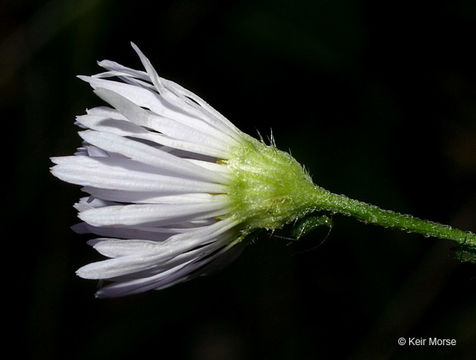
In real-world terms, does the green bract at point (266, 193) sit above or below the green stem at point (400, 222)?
above

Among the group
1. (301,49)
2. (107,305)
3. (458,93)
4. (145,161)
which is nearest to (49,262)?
(107,305)

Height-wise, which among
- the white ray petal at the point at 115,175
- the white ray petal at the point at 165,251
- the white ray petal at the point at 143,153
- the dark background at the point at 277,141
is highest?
the dark background at the point at 277,141

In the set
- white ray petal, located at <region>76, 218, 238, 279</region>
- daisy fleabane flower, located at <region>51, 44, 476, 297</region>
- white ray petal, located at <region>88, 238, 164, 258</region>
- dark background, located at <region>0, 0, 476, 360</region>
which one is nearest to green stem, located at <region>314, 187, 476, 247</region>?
daisy fleabane flower, located at <region>51, 44, 476, 297</region>

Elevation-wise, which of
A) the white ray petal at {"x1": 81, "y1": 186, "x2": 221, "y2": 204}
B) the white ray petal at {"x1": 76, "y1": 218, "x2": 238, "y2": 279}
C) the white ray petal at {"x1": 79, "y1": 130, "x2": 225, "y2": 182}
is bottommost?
the white ray petal at {"x1": 76, "y1": 218, "x2": 238, "y2": 279}

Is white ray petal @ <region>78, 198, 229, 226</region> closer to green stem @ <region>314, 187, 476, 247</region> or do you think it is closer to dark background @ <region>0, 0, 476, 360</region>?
green stem @ <region>314, 187, 476, 247</region>

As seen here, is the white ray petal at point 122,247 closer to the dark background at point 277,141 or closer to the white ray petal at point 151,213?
the white ray petal at point 151,213

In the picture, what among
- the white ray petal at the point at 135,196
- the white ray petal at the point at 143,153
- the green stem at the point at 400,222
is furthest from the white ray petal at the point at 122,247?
the green stem at the point at 400,222
